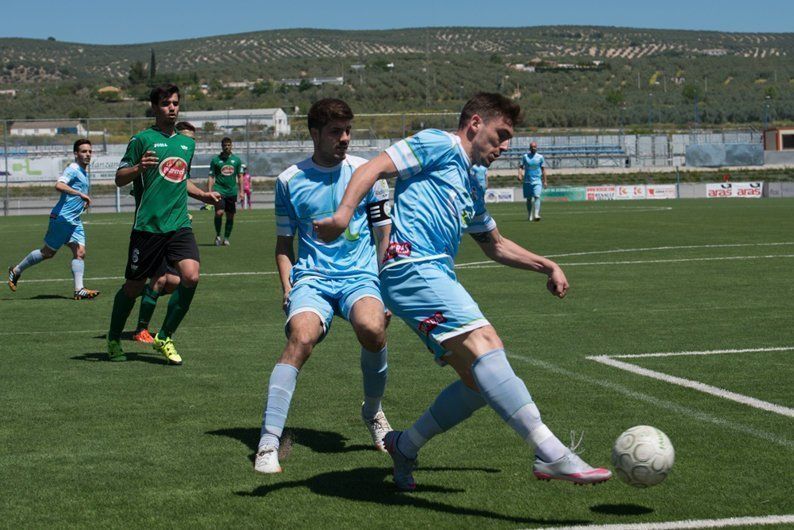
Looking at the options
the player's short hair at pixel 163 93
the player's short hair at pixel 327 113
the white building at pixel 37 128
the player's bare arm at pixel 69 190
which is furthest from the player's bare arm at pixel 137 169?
the white building at pixel 37 128

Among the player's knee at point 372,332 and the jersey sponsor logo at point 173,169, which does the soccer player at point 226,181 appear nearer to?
the jersey sponsor logo at point 173,169

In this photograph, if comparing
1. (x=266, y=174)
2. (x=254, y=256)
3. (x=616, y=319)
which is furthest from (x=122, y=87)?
(x=616, y=319)

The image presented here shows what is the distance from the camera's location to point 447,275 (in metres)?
5.42

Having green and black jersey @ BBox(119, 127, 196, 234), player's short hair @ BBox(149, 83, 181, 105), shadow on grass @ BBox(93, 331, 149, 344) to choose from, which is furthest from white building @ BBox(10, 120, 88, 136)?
player's short hair @ BBox(149, 83, 181, 105)

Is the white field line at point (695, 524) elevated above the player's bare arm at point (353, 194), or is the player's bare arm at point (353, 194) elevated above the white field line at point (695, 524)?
the player's bare arm at point (353, 194)

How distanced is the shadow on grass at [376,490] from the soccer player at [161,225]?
395cm

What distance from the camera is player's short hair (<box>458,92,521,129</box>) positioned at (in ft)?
17.9

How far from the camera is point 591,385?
8.21 m

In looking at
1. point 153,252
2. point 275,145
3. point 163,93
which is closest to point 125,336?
point 153,252

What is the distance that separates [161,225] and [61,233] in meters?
6.39

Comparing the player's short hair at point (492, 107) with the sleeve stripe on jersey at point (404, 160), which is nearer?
the sleeve stripe on jersey at point (404, 160)

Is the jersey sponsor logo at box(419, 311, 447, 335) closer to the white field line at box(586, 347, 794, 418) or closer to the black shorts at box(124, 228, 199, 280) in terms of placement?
the white field line at box(586, 347, 794, 418)

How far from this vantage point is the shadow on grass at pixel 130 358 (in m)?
9.84

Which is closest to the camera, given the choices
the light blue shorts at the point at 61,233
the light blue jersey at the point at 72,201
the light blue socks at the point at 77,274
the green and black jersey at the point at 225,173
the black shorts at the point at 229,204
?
the light blue jersey at the point at 72,201
